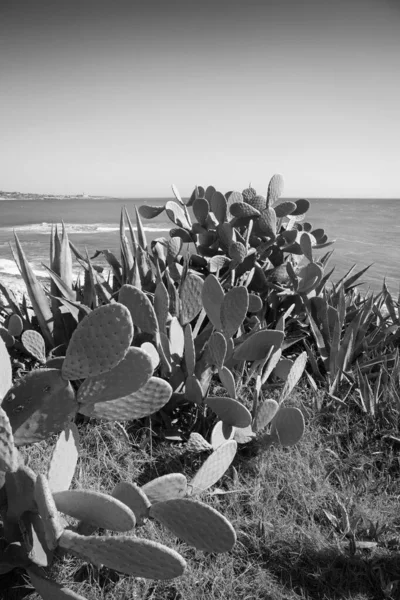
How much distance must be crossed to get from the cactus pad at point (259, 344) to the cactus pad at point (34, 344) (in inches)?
31.2

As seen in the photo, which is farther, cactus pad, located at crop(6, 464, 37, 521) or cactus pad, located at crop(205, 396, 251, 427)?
cactus pad, located at crop(205, 396, 251, 427)

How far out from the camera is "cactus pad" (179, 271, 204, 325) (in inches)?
73.7

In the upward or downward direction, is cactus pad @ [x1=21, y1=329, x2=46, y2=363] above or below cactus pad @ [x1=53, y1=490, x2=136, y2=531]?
above

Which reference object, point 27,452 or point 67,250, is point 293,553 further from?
point 67,250

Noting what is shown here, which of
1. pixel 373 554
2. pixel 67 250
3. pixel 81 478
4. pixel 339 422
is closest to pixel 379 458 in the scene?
pixel 339 422

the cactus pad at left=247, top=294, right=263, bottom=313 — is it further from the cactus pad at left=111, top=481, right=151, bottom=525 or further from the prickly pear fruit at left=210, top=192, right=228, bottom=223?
the cactus pad at left=111, top=481, right=151, bottom=525

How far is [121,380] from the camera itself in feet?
3.61

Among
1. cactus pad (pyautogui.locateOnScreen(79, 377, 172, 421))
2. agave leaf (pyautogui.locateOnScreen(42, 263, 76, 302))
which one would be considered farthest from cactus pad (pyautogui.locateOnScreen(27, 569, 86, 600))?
agave leaf (pyautogui.locateOnScreen(42, 263, 76, 302))

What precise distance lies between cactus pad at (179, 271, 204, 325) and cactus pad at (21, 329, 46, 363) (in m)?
0.60

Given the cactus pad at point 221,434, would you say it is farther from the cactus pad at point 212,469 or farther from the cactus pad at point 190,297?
the cactus pad at point 190,297

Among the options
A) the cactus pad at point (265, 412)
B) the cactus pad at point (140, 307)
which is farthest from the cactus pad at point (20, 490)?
the cactus pad at point (265, 412)

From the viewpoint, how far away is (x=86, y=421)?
1.87m

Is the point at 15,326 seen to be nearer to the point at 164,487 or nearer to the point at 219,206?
the point at 164,487

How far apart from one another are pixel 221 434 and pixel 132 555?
0.70 meters
